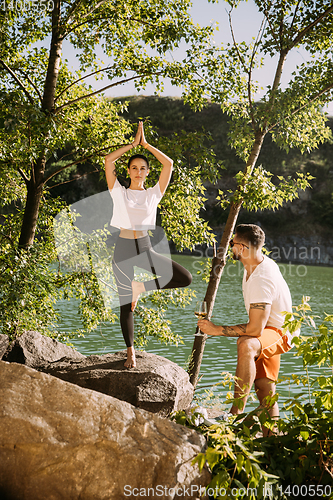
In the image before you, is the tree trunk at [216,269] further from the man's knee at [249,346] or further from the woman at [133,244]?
the man's knee at [249,346]

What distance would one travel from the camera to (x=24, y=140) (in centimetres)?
483

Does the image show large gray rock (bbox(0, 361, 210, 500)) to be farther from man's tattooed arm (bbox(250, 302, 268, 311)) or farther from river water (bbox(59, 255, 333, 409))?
river water (bbox(59, 255, 333, 409))

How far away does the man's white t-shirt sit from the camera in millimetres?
3277

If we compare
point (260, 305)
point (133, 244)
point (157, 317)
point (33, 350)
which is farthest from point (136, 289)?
point (157, 317)

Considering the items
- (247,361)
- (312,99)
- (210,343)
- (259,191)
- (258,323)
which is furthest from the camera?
(210,343)

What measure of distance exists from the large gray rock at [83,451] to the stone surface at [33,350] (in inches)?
100

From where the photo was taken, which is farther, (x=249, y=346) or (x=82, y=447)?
(x=249, y=346)

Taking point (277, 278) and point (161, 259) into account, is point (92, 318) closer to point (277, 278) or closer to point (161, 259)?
point (161, 259)

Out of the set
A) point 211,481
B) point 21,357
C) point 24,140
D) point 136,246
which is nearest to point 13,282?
point 21,357

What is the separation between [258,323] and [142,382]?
1103mm

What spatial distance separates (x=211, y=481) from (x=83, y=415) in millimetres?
676

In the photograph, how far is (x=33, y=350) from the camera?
4859mm

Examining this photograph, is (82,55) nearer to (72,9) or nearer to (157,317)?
(72,9)

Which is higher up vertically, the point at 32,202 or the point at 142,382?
the point at 32,202
